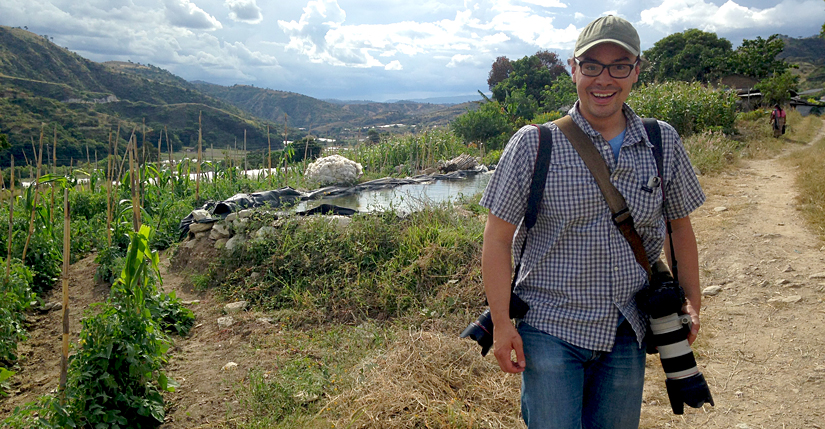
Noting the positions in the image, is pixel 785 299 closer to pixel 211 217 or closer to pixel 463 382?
pixel 463 382

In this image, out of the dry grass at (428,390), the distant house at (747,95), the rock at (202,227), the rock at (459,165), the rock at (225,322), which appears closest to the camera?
the dry grass at (428,390)

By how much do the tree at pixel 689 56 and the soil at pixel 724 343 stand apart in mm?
22811

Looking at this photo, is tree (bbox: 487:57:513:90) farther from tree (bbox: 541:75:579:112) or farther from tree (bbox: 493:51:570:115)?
tree (bbox: 541:75:579:112)

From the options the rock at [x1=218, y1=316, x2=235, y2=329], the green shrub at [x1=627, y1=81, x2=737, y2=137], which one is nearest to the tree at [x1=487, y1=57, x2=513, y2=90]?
the green shrub at [x1=627, y1=81, x2=737, y2=137]

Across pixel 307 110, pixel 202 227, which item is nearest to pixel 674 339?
pixel 202 227

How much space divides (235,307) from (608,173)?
370 centimetres

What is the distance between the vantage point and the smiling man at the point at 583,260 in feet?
4.30

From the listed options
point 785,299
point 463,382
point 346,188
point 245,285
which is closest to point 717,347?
point 785,299

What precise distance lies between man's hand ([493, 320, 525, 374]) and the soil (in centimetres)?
154

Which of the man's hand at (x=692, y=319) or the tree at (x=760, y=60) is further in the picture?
the tree at (x=760, y=60)

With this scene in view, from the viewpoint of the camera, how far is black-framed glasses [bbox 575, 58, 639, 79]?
4.50 ft

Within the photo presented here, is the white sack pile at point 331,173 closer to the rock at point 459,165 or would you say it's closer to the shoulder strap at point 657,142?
the rock at point 459,165

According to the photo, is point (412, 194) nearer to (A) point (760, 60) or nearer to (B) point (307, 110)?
(A) point (760, 60)

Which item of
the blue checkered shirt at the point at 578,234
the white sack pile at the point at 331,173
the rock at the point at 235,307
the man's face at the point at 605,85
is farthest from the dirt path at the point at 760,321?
the white sack pile at the point at 331,173
